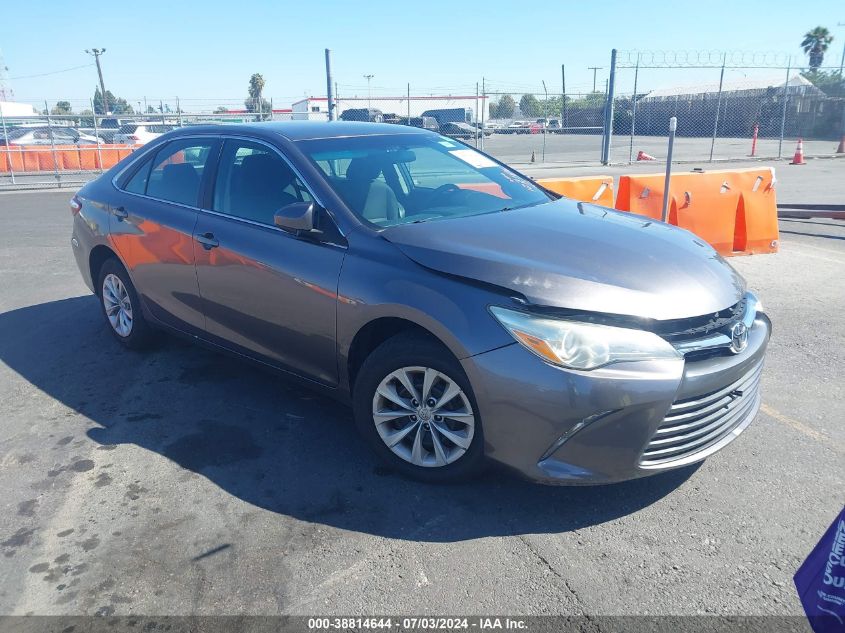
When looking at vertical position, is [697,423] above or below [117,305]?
above

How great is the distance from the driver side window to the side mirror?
0.19m

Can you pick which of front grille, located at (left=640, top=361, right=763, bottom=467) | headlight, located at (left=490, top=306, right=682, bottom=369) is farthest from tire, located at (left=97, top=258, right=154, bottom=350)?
front grille, located at (left=640, top=361, right=763, bottom=467)

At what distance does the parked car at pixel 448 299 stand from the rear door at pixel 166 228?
0.02 metres

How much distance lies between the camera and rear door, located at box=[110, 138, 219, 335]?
4418 mm

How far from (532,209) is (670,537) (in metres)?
1.99

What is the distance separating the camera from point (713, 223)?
812cm

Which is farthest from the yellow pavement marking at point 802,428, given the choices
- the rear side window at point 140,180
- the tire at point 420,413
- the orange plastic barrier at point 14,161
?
Result: the orange plastic barrier at point 14,161

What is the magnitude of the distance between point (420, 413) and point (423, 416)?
0.07 feet

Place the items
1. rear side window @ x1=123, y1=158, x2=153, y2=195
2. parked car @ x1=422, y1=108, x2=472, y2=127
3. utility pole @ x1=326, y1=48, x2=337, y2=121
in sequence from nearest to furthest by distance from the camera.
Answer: rear side window @ x1=123, y1=158, x2=153, y2=195, utility pole @ x1=326, y1=48, x2=337, y2=121, parked car @ x1=422, y1=108, x2=472, y2=127

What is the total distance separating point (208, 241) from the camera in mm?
4176

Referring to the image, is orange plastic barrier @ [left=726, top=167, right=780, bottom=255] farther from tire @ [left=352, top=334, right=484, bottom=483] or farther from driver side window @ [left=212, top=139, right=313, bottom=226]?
tire @ [left=352, top=334, right=484, bottom=483]

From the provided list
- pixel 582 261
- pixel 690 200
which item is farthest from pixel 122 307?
pixel 690 200

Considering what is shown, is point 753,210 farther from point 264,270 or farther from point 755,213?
point 264,270

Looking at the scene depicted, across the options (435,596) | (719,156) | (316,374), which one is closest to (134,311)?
(316,374)
